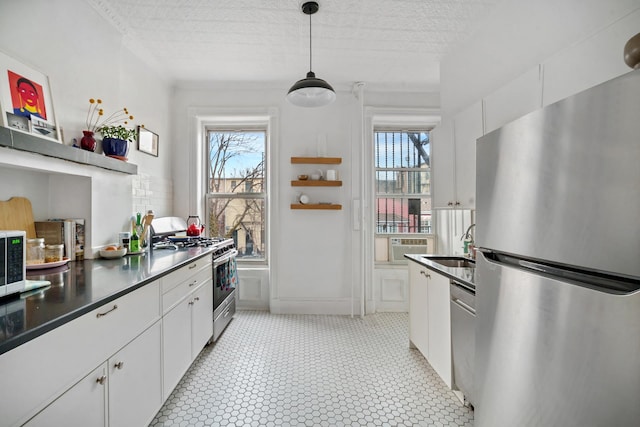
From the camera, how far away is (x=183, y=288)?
6.75 feet

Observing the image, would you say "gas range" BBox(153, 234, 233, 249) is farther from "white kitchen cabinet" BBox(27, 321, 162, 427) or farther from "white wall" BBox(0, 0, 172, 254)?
"white kitchen cabinet" BBox(27, 321, 162, 427)

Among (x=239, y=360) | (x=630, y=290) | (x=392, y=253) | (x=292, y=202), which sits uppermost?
(x=292, y=202)

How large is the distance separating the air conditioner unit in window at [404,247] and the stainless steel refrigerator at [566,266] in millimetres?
2667

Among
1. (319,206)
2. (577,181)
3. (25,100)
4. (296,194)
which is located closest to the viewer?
→ (577,181)

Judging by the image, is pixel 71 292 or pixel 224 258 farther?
pixel 224 258

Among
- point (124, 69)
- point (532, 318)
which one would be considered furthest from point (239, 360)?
point (124, 69)

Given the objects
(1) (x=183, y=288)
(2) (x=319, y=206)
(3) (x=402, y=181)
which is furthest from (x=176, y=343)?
(3) (x=402, y=181)

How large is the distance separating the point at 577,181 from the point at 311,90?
5.85 feet

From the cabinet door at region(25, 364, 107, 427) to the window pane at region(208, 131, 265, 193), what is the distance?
2.87 m

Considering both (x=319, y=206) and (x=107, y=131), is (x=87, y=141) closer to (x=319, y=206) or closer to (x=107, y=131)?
(x=107, y=131)

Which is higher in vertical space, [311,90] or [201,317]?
[311,90]

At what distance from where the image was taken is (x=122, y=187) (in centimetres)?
247

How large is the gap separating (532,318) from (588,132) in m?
0.61

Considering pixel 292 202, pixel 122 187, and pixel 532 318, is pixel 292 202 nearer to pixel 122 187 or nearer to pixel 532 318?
pixel 122 187
